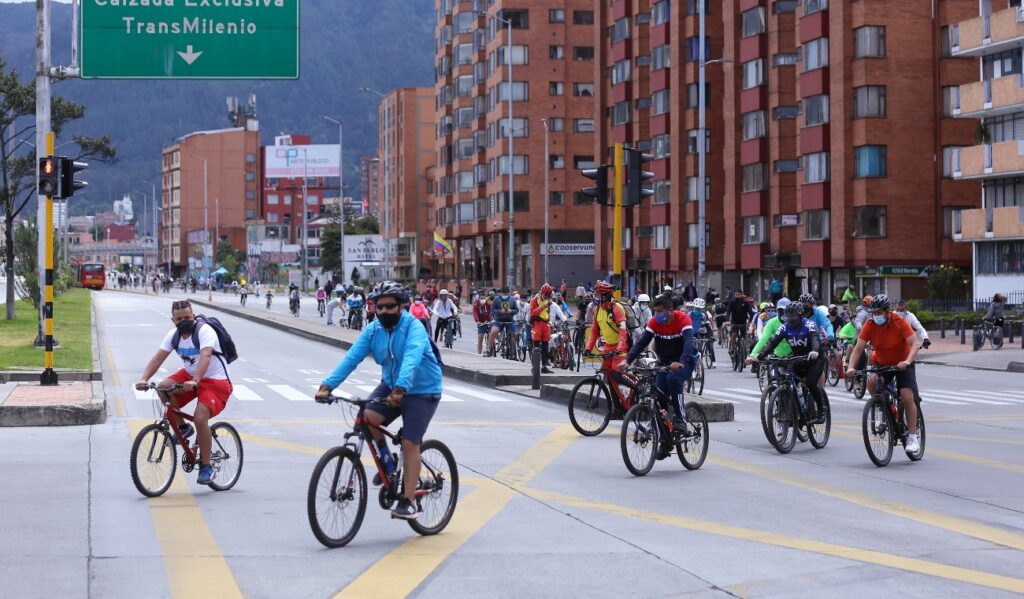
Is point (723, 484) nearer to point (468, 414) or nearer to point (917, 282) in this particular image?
point (468, 414)

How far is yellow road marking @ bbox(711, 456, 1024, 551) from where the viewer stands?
10.5 metres

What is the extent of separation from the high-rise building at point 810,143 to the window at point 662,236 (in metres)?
0.09

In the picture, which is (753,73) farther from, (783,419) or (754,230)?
(783,419)

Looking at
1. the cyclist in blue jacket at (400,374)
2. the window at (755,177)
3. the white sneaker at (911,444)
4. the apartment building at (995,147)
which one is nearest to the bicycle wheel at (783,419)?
the white sneaker at (911,444)

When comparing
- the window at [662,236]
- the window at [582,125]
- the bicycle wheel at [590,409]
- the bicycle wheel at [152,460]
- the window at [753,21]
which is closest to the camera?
the bicycle wheel at [152,460]

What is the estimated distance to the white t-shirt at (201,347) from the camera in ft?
40.3

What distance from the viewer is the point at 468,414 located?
68.9ft

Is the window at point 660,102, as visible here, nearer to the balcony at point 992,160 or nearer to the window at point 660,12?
the window at point 660,12

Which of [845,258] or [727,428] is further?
[845,258]

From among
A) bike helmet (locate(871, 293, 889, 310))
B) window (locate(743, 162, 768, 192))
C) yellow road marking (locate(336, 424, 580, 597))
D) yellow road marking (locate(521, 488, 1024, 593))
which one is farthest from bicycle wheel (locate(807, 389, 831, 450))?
window (locate(743, 162, 768, 192))

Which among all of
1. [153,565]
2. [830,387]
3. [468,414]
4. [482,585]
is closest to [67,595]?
[153,565]

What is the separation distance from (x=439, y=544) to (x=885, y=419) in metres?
6.66

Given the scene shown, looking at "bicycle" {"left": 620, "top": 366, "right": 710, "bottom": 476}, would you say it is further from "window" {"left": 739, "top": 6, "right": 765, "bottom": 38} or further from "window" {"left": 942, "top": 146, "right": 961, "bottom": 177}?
"window" {"left": 739, "top": 6, "right": 765, "bottom": 38}

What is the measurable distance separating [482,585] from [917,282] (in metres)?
55.3
